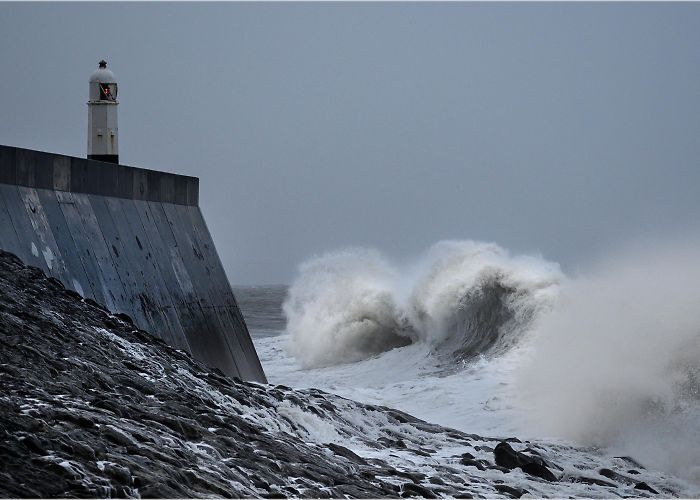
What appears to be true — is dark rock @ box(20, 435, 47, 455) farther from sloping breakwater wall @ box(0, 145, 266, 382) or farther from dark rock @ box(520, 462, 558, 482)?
dark rock @ box(520, 462, 558, 482)

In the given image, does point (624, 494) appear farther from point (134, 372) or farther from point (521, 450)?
point (134, 372)

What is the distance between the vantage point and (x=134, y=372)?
24.8 feet

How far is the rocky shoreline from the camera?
5340 mm

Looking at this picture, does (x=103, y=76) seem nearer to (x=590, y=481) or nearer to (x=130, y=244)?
(x=130, y=244)

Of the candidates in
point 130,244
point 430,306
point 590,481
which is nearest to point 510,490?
point 590,481

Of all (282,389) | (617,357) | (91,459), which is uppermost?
(617,357)

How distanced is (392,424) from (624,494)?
210cm

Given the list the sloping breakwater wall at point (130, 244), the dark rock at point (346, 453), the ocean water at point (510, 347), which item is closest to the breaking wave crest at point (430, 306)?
the ocean water at point (510, 347)

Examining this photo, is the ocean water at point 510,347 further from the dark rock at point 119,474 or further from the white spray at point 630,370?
the dark rock at point 119,474

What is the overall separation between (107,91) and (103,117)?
30cm

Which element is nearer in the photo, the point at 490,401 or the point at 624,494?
the point at 624,494

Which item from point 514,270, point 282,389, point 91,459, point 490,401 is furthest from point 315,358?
point 91,459

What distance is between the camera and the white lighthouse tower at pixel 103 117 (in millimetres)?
11844

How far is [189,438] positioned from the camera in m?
6.53
